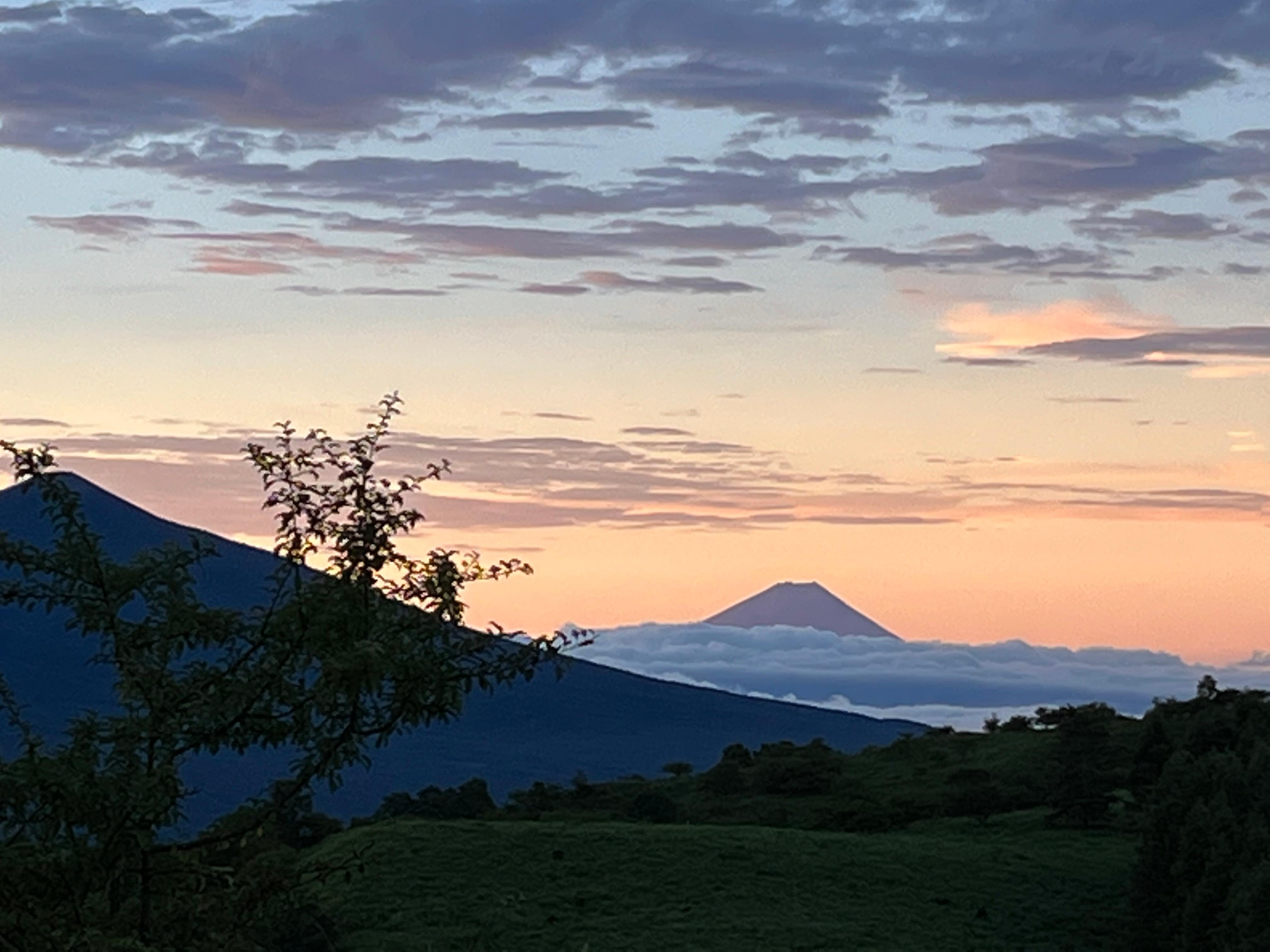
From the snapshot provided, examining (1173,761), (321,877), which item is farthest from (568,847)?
(321,877)

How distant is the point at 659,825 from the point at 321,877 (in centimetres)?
7132

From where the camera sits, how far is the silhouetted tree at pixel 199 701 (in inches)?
535

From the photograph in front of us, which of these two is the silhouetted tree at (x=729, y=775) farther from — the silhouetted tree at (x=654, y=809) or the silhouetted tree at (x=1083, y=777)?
the silhouetted tree at (x=1083, y=777)

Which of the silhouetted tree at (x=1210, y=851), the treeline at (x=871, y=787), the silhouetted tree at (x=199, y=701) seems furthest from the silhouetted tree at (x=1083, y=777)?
the silhouetted tree at (x=199, y=701)

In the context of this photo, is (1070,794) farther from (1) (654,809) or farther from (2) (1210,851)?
(2) (1210,851)

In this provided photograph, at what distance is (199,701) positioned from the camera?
46.7 feet

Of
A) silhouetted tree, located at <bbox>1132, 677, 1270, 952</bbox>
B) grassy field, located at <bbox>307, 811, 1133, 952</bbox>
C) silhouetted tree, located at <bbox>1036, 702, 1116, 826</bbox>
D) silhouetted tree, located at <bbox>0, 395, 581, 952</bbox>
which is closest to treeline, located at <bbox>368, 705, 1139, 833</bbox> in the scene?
silhouetted tree, located at <bbox>1036, 702, 1116, 826</bbox>

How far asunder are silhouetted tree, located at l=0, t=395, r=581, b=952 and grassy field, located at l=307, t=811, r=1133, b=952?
51.5 meters

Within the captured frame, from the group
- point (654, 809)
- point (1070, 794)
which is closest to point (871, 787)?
point (654, 809)

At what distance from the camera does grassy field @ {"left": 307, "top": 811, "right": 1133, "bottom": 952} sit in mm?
66750

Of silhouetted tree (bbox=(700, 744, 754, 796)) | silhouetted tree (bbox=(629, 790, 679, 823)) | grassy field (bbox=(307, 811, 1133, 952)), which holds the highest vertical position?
silhouetted tree (bbox=(700, 744, 754, 796))

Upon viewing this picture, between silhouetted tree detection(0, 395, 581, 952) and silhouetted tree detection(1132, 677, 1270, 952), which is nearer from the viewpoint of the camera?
silhouetted tree detection(0, 395, 581, 952)

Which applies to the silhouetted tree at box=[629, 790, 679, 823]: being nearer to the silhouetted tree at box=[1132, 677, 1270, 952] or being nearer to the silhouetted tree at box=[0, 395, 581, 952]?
the silhouetted tree at box=[1132, 677, 1270, 952]

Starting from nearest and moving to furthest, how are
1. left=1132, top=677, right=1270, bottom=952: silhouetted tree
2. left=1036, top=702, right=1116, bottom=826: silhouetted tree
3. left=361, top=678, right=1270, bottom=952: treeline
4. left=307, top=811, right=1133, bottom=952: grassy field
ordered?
left=1132, top=677, right=1270, bottom=952: silhouetted tree < left=361, top=678, right=1270, bottom=952: treeline < left=307, top=811, right=1133, bottom=952: grassy field < left=1036, top=702, right=1116, bottom=826: silhouetted tree
